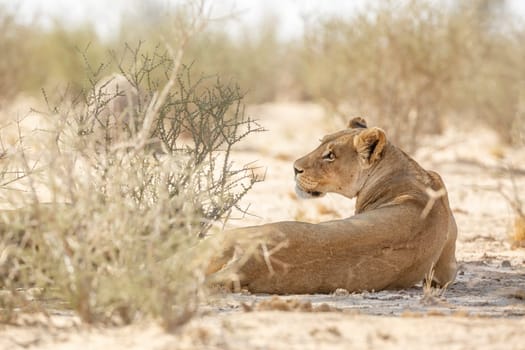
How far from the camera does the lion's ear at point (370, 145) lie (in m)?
7.09

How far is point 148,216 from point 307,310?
3.02ft

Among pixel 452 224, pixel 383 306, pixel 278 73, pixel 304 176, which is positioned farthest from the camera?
pixel 278 73

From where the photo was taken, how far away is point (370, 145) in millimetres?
7207

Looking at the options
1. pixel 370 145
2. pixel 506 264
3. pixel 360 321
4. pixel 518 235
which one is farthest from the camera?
pixel 518 235

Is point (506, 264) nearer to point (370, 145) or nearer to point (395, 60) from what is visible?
point (370, 145)

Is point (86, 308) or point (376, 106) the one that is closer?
point (86, 308)

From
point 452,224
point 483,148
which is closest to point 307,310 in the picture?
point 452,224

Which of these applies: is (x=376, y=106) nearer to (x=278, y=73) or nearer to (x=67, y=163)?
(x=67, y=163)

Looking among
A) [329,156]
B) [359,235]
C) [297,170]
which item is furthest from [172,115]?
[359,235]

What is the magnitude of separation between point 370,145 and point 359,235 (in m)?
1.41

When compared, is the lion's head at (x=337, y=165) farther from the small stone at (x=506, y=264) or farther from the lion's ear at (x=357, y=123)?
the small stone at (x=506, y=264)

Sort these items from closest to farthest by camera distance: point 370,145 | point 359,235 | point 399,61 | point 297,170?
point 359,235, point 370,145, point 297,170, point 399,61

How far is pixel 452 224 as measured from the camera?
6789mm

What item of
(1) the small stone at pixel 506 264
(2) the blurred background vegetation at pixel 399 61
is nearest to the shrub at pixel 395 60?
(2) the blurred background vegetation at pixel 399 61
